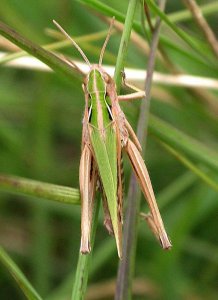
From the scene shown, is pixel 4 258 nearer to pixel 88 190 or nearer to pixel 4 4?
pixel 88 190

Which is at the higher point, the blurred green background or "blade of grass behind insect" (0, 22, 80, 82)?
"blade of grass behind insect" (0, 22, 80, 82)

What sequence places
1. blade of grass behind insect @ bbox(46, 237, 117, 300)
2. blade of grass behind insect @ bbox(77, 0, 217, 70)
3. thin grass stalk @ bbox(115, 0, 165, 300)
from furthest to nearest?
blade of grass behind insect @ bbox(46, 237, 117, 300) → blade of grass behind insect @ bbox(77, 0, 217, 70) → thin grass stalk @ bbox(115, 0, 165, 300)

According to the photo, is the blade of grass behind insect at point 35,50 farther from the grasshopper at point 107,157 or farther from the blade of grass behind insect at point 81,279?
the blade of grass behind insect at point 81,279

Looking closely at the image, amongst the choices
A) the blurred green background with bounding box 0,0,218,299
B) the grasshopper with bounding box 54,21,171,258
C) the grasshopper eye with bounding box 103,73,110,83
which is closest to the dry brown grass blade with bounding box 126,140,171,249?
the grasshopper with bounding box 54,21,171,258

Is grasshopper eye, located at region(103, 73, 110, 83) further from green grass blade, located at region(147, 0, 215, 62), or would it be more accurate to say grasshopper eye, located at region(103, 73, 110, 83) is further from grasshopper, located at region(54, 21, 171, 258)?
green grass blade, located at region(147, 0, 215, 62)

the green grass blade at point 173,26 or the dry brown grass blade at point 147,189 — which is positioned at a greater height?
the green grass blade at point 173,26

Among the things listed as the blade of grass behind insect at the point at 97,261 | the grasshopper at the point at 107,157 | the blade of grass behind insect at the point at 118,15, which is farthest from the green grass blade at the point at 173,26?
the blade of grass behind insect at the point at 97,261

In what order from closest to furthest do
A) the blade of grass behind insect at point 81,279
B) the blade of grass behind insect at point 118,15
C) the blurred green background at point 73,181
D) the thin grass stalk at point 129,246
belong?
the blade of grass behind insect at point 81,279 < the thin grass stalk at point 129,246 < the blade of grass behind insect at point 118,15 < the blurred green background at point 73,181
